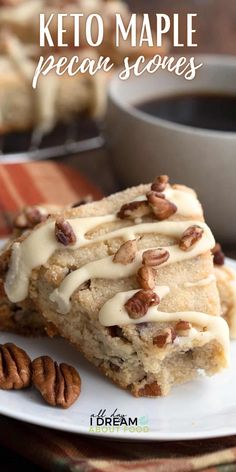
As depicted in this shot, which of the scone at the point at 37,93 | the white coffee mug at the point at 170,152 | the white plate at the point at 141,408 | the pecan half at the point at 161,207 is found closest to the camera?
the white plate at the point at 141,408

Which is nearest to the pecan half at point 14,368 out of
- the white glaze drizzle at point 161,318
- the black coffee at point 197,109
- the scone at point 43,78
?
the white glaze drizzle at point 161,318

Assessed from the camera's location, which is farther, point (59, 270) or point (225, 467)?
point (59, 270)

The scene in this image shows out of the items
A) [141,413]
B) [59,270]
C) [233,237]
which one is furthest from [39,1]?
[141,413]

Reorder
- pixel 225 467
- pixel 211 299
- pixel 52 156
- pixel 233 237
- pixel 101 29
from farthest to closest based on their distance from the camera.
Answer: pixel 101 29 → pixel 52 156 → pixel 233 237 → pixel 211 299 → pixel 225 467

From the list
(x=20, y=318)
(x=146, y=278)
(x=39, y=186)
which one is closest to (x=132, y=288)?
(x=146, y=278)

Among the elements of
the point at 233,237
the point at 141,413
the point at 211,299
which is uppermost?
the point at 211,299

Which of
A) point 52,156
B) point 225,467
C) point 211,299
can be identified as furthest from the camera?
point 52,156

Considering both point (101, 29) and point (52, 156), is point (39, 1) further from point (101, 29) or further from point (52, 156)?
point (52, 156)

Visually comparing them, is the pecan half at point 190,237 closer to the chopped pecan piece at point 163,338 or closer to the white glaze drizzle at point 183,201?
the white glaze drizzle at point 183,201
